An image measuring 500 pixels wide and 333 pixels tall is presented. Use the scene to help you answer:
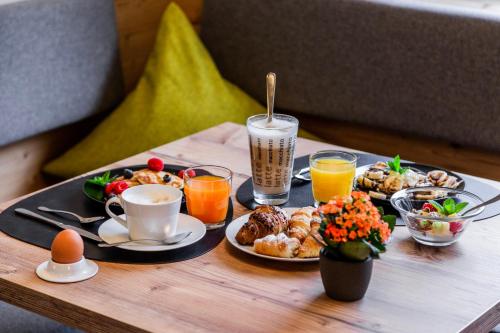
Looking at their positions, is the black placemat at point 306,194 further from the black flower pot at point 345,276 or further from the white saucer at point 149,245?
the black flower pot at point 345,276

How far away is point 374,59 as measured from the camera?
2.87m

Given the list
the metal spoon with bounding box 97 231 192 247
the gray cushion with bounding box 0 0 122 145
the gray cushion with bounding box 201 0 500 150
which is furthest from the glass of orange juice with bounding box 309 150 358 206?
the gray cushion with bounding box 0 0 122 145

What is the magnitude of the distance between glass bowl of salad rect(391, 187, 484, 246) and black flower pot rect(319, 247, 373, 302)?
25 centimetres

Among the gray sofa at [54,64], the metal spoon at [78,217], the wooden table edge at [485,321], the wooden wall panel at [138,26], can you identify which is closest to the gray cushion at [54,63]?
the gray sofa at [54,64]

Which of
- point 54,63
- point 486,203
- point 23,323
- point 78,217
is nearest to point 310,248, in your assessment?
point 486,203

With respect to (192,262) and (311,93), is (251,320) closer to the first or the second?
(192,262)

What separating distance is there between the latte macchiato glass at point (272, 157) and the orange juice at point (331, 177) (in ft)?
0.21

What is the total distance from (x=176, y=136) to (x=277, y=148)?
4.32ft

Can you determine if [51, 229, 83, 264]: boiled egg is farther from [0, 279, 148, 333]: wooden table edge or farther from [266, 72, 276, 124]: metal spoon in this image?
[266, 72, 276, 124]: metal spoon

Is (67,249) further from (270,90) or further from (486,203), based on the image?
(486,203)

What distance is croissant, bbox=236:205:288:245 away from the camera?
148 centimetres

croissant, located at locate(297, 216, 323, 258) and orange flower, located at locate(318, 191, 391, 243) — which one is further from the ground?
orange flower, located at locate(318, 191, 391, 243)

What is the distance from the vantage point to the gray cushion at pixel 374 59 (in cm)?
269

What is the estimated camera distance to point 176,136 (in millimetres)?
2967
